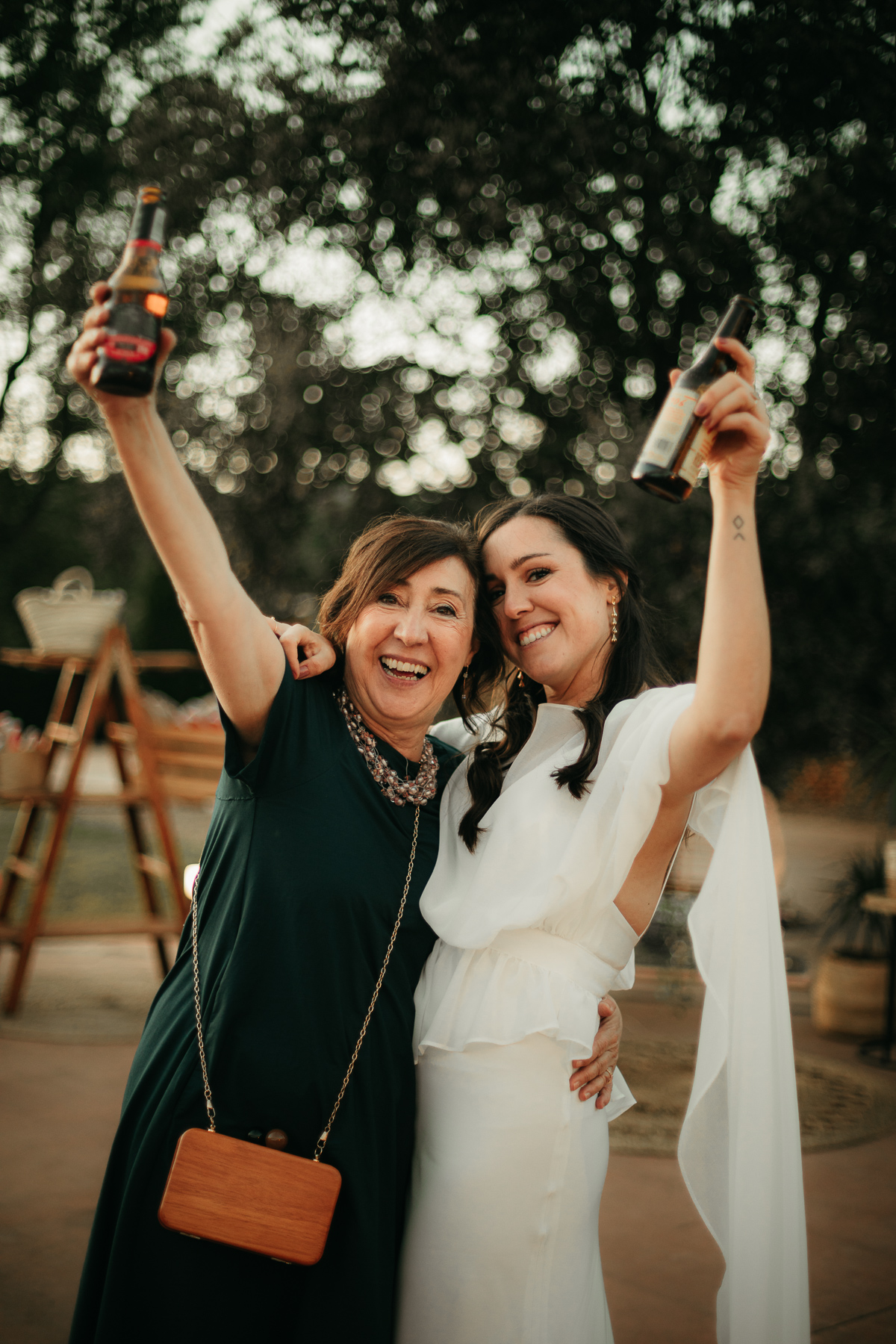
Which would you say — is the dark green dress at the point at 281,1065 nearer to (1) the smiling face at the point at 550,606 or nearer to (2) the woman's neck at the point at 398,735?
(2) the woman's neck at the point at 398,735

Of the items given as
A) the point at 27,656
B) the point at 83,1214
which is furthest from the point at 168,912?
the point at 83,1214

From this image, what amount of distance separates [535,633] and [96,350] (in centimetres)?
107

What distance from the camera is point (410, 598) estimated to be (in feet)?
6.66

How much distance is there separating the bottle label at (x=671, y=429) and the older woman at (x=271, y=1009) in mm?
748

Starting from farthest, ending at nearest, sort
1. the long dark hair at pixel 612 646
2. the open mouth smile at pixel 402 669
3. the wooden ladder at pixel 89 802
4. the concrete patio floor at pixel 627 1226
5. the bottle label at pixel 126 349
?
1. the wooden ladder at pixel 89 802
2. the concrete patio floor at pixel 627 1226
3. the long dark hair at pixel 612 646
4. the open mouth smile at pixel 402 669
5. the bottle label at pixel 126 349

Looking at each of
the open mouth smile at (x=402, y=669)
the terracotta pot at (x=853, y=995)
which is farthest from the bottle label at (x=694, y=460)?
the terracotta pot at (x=853, y=995)

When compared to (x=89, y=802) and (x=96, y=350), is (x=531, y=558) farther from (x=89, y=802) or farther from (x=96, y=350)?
(x=89, y=802)

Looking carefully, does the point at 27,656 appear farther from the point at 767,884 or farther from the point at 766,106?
the point at 766,106

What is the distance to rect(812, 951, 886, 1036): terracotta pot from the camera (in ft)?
18.5

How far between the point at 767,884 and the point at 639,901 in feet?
0.80

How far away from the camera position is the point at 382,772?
1.93m

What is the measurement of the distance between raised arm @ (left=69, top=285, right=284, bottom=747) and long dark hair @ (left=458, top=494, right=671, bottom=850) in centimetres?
57

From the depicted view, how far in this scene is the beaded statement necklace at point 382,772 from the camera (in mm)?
1928

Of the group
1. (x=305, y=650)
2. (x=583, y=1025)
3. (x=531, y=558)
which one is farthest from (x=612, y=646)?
(x=583, y=1025)
